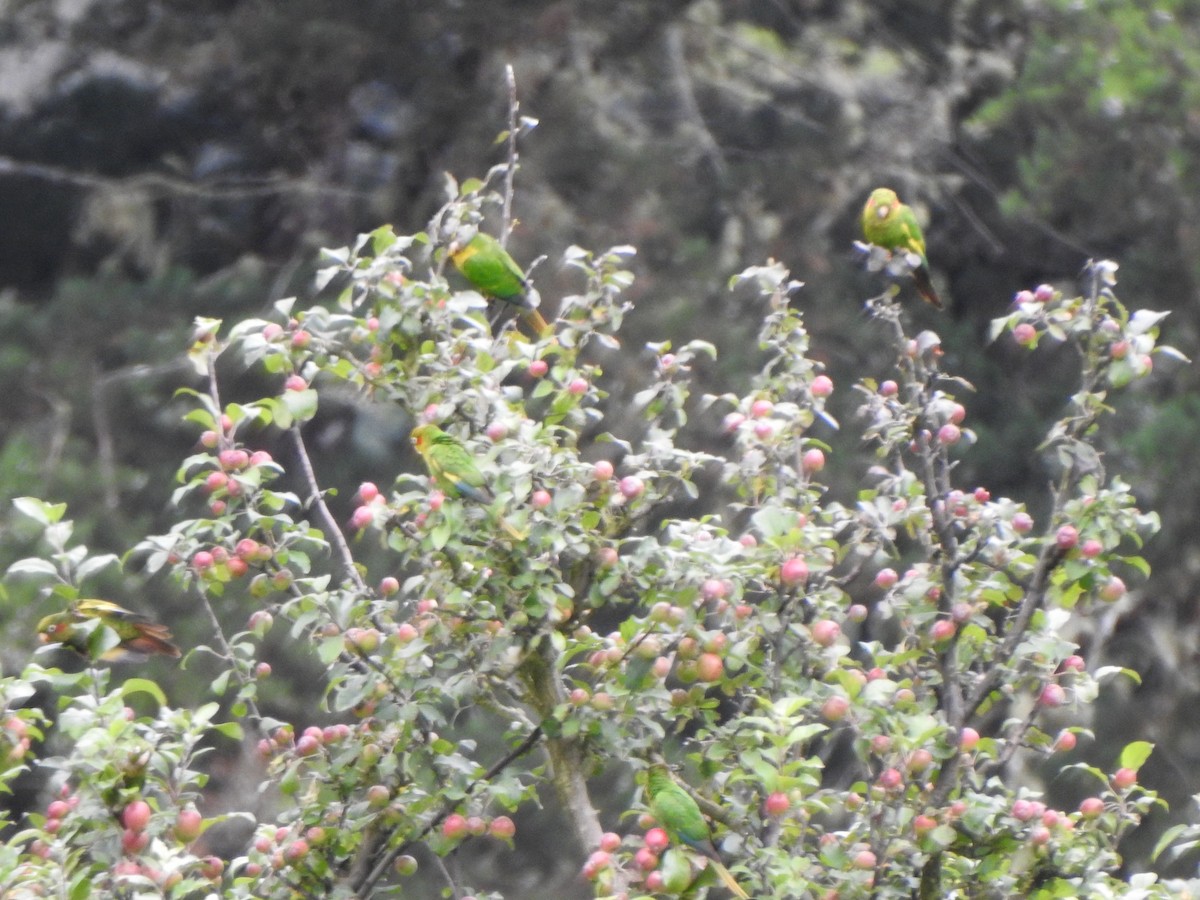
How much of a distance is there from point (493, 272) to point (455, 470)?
2.79 ft

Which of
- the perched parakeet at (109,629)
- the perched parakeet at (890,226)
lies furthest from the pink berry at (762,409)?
the perched parakeet at (890,226)

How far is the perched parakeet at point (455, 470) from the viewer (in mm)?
1726

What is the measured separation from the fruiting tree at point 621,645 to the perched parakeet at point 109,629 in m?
0.05

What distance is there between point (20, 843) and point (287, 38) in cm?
424

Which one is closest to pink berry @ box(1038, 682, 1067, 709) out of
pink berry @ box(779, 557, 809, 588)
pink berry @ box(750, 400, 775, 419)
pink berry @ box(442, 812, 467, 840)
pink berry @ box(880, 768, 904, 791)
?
pink berry @ box(880, 768, 904, 791)

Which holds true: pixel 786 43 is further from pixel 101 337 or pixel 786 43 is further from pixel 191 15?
pixel 101 337

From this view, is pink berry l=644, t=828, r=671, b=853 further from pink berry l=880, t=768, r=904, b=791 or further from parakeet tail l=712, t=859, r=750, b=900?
pink berry l=880, t=768, r=904, b=791

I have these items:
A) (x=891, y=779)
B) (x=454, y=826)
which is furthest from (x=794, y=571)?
(x=454, y=826)

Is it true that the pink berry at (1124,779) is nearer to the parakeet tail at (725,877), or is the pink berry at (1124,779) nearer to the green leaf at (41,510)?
the parakeet tail at (725,877)

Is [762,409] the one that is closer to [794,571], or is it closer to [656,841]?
[794,571]

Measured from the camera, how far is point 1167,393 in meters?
5.85

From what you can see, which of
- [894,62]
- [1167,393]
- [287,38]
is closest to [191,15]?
[287,38]

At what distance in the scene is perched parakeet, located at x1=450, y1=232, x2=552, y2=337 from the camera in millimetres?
2479

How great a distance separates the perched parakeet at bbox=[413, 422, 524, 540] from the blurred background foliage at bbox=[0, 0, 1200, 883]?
115 inches
